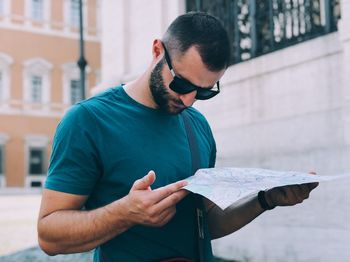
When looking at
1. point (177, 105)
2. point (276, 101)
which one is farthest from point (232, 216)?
point (276, 101)

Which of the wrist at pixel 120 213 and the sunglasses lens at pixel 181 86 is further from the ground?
the sunglasses lens at pixel 181 86

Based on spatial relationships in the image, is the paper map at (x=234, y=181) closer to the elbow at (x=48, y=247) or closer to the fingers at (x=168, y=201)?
the fingers at (x=168, y=201)

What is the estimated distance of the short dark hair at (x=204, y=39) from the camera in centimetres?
201

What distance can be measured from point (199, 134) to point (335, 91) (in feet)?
10.5

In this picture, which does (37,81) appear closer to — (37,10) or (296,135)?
(37,10)

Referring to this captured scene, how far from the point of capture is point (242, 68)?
6273mm

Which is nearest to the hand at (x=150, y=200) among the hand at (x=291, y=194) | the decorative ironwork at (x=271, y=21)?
the hand at (x=291, y=194)

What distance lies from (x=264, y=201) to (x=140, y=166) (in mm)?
592

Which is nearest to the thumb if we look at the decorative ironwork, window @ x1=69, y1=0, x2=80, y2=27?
the decorative ironwork

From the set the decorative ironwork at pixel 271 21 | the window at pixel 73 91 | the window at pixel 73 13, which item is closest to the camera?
the decorative ironwork at pixel 271 21

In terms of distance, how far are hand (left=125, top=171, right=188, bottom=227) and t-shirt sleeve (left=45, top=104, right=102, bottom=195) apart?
24 cm

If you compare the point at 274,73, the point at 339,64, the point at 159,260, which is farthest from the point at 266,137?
the point at 159,260

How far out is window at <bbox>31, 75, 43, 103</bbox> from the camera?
28.7 metres

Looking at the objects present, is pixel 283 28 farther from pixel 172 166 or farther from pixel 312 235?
Answer: pixel 172 166
